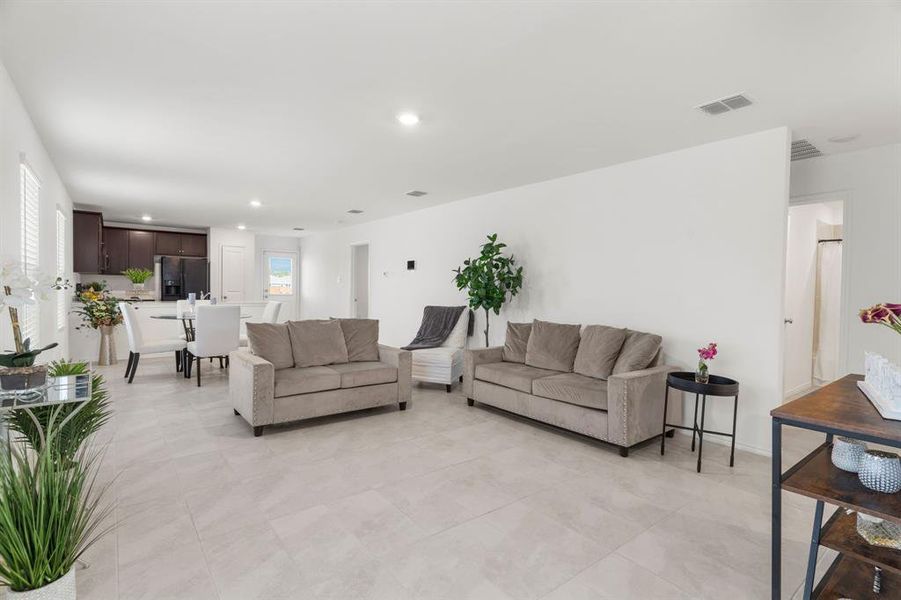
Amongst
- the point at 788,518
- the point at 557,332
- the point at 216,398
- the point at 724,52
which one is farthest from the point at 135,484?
the point at 724,52

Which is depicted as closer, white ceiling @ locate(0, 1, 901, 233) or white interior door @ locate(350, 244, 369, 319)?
white ceiling @ locate(0, 1, 901, 233)

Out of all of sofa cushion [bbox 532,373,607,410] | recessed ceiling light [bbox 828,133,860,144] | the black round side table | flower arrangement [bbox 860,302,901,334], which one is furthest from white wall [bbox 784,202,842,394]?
flower arrangement [bbox 860,302,901,334]

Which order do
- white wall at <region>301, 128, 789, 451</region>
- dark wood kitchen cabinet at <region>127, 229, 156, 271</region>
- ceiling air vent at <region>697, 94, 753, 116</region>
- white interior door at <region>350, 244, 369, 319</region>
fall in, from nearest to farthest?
ceiling air vent at <region>697, 94, 753, 116</region> → white wall at <region>301, 128, 789, 451</region> → dark wood kitchen cabinet at <region>127, 229, 156, 271</region> → white interior door at <region>350, 244, 369, 319</region>

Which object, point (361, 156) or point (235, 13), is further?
point (361, 156)

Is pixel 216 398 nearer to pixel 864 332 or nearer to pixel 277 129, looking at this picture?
pixel 277 129

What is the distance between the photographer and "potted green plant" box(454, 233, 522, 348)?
5238mm

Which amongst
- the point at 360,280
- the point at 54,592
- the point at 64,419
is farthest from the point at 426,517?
the point at 360,280

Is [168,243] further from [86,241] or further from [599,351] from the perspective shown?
[599,351]

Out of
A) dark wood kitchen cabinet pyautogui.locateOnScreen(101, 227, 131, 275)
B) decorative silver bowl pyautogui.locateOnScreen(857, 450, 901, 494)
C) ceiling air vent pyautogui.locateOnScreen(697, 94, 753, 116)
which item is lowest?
decorative silver bowl pyautogui.locateOnScreen(857, 450, 901, 494)

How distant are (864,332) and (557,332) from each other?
266 centimetres

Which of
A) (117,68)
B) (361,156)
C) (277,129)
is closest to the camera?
(117,68)

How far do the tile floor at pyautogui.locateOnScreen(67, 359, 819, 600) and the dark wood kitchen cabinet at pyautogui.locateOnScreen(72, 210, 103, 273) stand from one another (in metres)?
4.76

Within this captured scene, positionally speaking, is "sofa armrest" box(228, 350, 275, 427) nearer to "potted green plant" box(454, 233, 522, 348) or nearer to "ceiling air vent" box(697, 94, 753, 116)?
"potted green plant" box(454, 233, 522, 348)

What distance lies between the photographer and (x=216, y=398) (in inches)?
189
